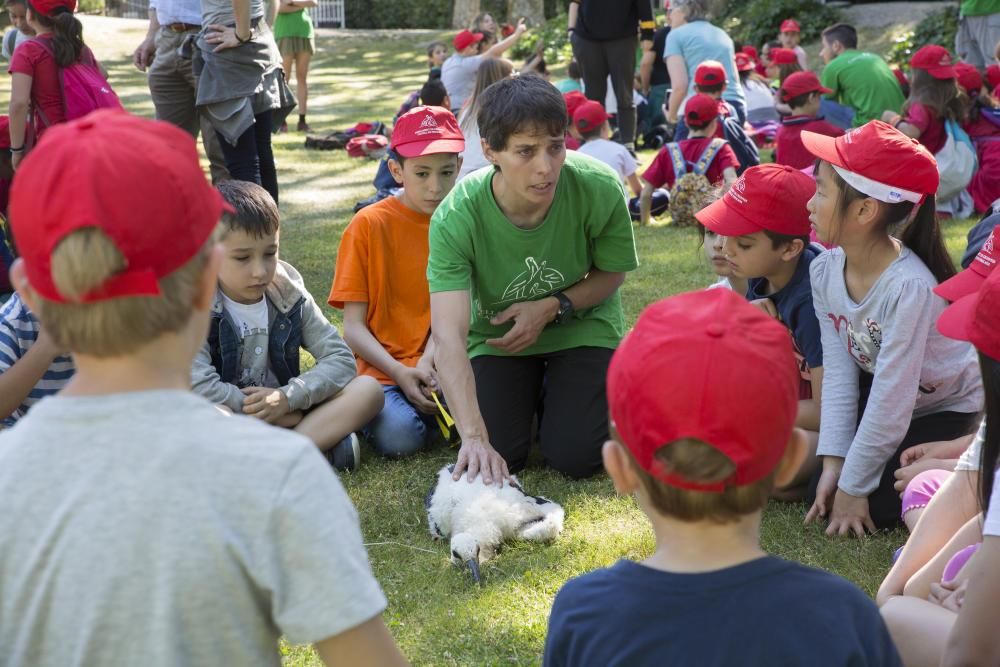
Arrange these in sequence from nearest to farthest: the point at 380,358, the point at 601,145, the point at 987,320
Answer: the point at 987,320 → the point at 380,358 → the point at 601,145

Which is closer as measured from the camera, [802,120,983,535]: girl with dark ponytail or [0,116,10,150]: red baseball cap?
[802,120,983,535]: girl with dark ponytail

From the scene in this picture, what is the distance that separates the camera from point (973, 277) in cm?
262

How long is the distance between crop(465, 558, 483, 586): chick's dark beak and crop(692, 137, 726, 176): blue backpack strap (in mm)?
5186

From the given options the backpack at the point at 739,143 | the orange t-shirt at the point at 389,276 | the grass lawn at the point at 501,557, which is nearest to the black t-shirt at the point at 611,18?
the backpack at the point at 739,143

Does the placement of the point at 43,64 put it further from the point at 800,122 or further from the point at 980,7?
the point at 980,7

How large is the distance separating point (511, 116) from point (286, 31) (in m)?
9.60

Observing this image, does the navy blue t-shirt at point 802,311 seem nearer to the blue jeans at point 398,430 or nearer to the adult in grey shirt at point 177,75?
the blue jeans at point 398,430

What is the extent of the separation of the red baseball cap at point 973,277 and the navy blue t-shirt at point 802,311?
899 mm

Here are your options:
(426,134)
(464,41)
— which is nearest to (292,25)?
(464,41)

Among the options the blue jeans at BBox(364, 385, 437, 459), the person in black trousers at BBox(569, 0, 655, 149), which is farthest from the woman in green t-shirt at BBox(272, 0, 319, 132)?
the blue jeans at BBox(364, 385, 437, 459)

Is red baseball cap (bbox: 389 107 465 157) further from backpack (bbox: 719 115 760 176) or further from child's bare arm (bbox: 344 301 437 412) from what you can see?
backpack (bbox: 719 115 760 176)

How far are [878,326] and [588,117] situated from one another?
5418mm

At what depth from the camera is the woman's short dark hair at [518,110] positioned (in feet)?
11.6

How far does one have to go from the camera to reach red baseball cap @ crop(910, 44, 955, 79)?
25.2 ft
